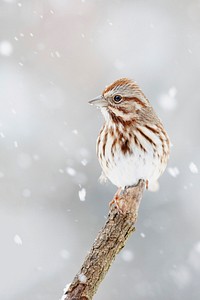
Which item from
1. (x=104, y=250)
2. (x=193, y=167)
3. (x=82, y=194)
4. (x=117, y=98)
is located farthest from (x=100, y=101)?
(x=193, y=167)

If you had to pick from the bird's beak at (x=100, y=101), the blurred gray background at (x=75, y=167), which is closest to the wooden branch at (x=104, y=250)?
the bird's beak at (x=100, y=101)

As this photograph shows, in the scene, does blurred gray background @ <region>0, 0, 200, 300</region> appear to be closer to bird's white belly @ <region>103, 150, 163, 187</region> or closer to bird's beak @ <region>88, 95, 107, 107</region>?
bird's white belly @ <region>103, 150, 163, 187</region>

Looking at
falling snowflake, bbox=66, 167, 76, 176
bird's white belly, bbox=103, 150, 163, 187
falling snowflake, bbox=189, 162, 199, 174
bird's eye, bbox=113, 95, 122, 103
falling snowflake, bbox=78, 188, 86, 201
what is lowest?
bird's white belly, bbox=103, 150, 163, 187

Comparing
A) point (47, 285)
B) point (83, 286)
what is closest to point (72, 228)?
point (47, 285)

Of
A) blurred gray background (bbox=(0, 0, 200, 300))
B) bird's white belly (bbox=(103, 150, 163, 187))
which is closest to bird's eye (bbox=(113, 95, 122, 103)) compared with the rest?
bird's white belly (bbox=(103, 150, 163, 187))

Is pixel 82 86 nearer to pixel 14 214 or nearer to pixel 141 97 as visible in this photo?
pixel 14 214
